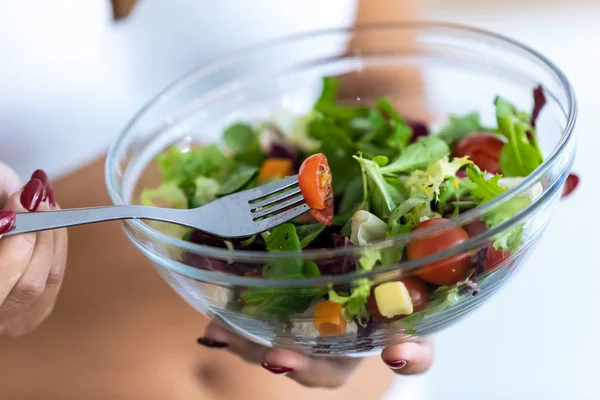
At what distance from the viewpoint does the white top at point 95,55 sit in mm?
666

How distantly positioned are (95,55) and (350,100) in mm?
299

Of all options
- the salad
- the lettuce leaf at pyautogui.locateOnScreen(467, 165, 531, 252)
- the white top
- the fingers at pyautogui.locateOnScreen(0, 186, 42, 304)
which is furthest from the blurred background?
the lettuce leaf at pyautogui.locateOnScreen(467, 165, 531, 252)

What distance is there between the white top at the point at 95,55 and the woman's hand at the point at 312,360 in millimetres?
Answer: 296

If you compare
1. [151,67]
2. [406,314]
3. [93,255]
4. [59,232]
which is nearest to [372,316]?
[406,314]

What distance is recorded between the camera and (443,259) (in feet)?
1.32

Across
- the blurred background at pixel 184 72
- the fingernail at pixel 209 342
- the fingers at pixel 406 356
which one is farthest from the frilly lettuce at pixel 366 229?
the blurred background at pixel 184 72

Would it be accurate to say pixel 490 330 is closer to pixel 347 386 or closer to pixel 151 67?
pixel 347 386

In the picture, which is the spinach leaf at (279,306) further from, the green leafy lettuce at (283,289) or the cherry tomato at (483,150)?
the cherry tomato at (483,150)

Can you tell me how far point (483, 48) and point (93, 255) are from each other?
1.56ft

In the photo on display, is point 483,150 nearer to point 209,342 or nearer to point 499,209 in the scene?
point 499,209

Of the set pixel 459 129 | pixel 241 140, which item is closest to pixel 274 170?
pixel 241 140

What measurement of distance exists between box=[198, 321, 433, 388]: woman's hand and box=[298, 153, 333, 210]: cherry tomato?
0.14m

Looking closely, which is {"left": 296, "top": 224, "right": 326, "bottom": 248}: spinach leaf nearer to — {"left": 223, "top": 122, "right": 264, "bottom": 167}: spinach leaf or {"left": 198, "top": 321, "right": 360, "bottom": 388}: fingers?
{"left": 198, "top": 321, "right": 360, "bottom": 388}: fingers

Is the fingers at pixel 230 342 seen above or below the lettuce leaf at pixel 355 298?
above
